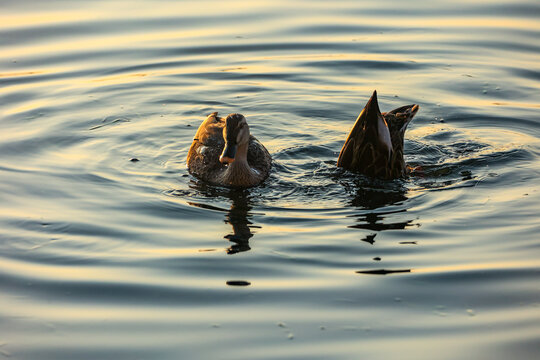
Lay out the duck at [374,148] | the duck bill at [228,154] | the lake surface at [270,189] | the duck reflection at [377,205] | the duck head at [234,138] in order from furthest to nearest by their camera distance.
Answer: the duck at [374,148] → the duck head at [234,138] → the duck bill at [228,154] → the duck reflection at [377,205] → the lake surface at [270,189]

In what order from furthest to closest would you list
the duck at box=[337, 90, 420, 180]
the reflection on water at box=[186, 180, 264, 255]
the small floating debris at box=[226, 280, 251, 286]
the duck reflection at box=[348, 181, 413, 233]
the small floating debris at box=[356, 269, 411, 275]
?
the duck at box=[337, 90, 420, 180] → the duck reflection at box=[348, 181, 413, 233] → the reflection on water at box=[186, 180, 264, 255] → the small floating debris at box=[356, 269, 411, 275] → the small floating debris at box=[226, 280, 251, 286]

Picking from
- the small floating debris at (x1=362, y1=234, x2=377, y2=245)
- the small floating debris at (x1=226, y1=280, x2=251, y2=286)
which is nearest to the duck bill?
the small floating debris at (x1=362, y1=234, x2=377, y2=245)

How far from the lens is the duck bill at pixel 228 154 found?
8.37 metres

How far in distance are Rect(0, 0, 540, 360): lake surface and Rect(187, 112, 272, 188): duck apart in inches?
7.7

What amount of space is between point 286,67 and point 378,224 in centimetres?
576

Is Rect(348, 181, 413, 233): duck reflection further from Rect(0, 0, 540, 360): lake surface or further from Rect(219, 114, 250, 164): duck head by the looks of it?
Rect(219, 114, 250, 164): duck head

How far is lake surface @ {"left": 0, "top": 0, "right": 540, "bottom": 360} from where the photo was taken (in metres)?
5.81

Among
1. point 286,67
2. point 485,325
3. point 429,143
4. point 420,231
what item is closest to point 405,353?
point 485,325

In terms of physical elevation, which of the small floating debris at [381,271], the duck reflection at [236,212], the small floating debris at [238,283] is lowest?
the small floating debris at [238,283]

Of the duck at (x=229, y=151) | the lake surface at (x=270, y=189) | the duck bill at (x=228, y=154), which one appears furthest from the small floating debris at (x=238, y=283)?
the duck at (x=229, y=151)

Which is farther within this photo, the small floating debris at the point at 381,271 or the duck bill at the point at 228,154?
the duck bill at the point at 228,154

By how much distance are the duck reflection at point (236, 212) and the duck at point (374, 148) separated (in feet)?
4.35

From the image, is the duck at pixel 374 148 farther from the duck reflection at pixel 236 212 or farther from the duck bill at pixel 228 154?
the duck bill at pixel 228 154

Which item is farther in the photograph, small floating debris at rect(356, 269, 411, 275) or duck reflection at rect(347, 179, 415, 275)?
duck reflection at rect(347, 179, 415, 275)
